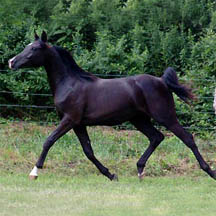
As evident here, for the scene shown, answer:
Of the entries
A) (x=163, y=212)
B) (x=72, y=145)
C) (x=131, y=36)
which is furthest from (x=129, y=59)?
(x=163, y=212)

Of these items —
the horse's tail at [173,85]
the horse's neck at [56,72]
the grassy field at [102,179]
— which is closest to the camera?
the grassy field at [102,179]

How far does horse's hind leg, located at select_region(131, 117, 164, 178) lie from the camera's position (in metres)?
9.48

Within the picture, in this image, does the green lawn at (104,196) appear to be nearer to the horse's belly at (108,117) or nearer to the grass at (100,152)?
the grass at (100,152)

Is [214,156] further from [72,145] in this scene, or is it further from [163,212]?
[163,212]

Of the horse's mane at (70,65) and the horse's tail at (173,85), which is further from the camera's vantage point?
the horse's mane at (70,65)

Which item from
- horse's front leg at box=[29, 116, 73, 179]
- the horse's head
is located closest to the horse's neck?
the horse's head

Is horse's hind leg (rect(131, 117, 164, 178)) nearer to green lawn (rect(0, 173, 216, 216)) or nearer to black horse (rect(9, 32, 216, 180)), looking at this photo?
black horse (rect(9, 32, 216, 180))

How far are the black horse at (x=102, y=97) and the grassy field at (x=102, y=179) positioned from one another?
1.64 feet

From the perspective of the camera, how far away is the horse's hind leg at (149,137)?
31.1 feet

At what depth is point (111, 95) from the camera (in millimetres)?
9258

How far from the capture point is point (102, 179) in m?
9.41

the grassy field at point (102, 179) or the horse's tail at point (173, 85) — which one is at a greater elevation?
the horse's tail at point (173, 85)

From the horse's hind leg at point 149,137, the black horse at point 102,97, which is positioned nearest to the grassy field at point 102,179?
the horse's hind leg at point 149,137

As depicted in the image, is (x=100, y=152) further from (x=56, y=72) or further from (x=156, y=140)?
(x=56, y=72)
